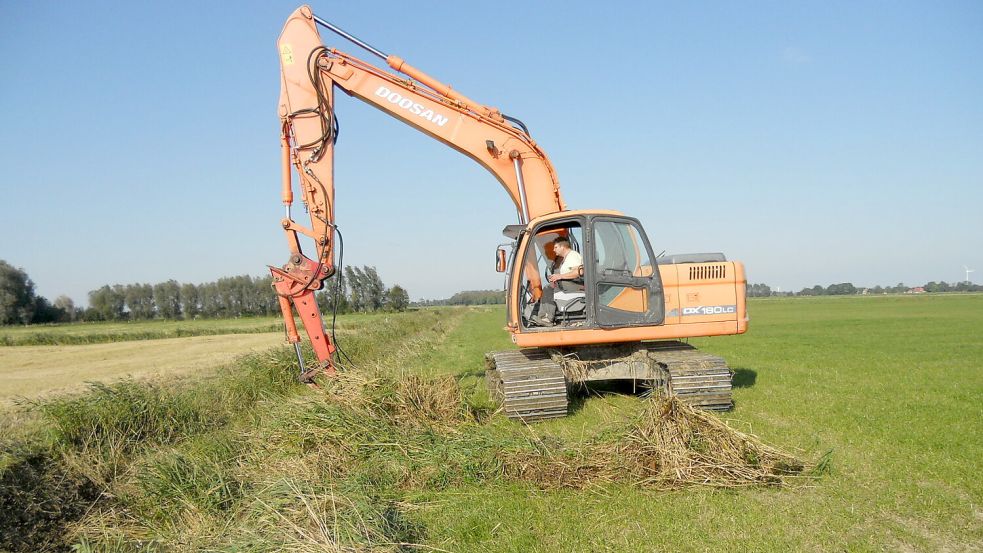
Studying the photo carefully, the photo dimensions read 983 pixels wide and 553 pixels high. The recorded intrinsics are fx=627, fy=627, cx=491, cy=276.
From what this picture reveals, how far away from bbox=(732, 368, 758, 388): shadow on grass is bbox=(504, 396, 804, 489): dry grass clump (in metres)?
5.36

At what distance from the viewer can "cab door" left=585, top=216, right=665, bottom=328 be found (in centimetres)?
845

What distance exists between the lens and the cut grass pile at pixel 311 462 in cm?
441

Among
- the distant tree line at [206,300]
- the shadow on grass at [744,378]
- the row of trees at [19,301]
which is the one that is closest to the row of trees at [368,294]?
the distant tree line at [206,300]

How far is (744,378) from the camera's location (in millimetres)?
11781

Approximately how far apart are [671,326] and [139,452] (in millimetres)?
6748

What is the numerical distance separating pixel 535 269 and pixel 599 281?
3.41 feet

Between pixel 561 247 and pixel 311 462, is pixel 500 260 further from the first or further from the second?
pixel 311 462

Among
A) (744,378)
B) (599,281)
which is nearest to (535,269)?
(599,281)

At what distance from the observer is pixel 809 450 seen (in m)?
6.36

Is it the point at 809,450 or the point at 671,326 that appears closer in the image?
the point at 809,450

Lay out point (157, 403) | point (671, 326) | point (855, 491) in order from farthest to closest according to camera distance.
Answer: point (671, 326) < point (157, 403) < point (855, 491)

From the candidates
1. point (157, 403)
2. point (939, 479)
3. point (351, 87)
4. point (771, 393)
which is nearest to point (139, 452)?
point (157, 403)

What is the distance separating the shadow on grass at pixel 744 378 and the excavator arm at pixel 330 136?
184 inches

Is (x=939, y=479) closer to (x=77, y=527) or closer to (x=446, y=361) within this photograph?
(x=77, y=527)
